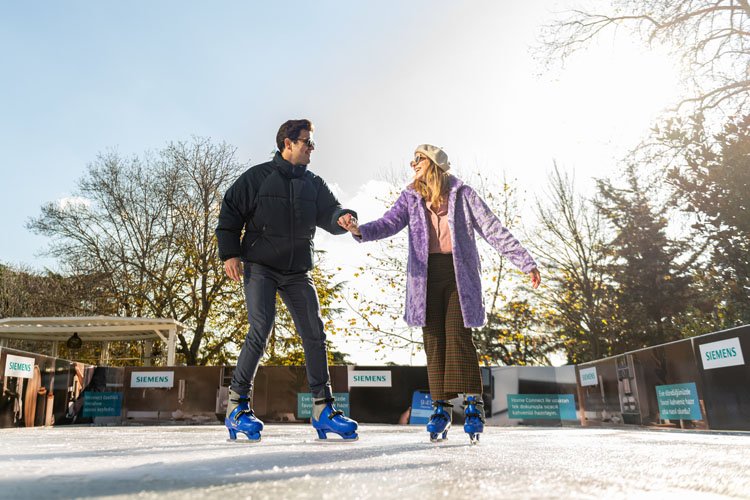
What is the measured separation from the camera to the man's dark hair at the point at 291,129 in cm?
341

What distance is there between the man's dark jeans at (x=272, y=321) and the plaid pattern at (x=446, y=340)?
2.08ft

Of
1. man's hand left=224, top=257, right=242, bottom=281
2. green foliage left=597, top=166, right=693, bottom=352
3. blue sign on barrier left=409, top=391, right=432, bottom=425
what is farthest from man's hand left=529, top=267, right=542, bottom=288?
green foliage left=597, top=166, right=693, bottom=352

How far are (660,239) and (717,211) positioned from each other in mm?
10837

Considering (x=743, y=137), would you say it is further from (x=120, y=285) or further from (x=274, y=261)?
(x=120, y=285)

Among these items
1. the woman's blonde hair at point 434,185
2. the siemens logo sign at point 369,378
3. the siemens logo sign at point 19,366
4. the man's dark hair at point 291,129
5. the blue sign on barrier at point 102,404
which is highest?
the man's dark hair at point 291,129

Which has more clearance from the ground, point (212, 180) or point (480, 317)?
point (212, 180)

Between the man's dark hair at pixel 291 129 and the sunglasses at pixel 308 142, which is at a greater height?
the man's dark hair at pixel 291 129

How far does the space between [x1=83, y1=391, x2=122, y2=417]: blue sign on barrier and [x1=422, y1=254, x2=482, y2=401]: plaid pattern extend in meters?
7.86

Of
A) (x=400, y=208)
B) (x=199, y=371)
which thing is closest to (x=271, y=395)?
(x=199, y=371)

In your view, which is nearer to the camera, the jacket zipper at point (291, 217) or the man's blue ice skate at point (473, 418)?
the man's blue ice skate at point (473, 418)

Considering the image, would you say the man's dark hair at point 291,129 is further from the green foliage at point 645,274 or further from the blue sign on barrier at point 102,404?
the green foliage at point 645,274

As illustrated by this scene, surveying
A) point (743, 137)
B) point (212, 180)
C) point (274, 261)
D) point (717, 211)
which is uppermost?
point (212, 180)

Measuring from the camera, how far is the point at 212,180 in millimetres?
19203

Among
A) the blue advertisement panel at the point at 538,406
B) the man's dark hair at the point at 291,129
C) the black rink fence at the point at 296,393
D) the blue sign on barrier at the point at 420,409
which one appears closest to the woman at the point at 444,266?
the man's dark hair at the point at 291,129
